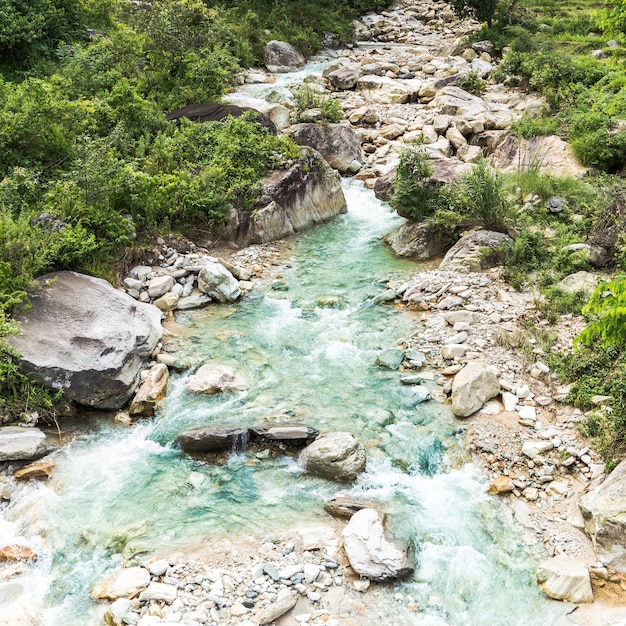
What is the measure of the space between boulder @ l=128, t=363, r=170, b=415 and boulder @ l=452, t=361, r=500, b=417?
437cm

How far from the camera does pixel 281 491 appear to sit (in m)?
6.92

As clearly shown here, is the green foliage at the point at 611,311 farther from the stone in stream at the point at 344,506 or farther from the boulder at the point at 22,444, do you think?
the boulder at the point at 22,444

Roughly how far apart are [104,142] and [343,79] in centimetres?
1220

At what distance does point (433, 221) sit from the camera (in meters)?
12.3

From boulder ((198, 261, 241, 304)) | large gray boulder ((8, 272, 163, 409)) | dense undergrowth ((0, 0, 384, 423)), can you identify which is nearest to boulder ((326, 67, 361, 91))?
dense undergrowth ((0, 0, 384, 423))

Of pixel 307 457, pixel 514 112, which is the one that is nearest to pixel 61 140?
pixel 307 457

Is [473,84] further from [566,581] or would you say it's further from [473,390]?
[566,581]

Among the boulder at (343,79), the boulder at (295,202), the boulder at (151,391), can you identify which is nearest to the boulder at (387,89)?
the boulder at (343,79)

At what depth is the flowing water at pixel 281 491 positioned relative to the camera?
5.73m

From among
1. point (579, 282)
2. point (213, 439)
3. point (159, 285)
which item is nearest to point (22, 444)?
point (213, 439)

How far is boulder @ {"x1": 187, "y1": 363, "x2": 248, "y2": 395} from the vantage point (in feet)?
28.0

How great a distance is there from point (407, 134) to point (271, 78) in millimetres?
7111

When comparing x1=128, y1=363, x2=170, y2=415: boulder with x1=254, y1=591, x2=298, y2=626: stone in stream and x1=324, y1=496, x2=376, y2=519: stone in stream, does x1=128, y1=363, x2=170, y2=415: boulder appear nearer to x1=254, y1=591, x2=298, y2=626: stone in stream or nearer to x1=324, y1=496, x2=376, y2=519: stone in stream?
x1=324, y1=496, x2=376, y2=519: stone in stream

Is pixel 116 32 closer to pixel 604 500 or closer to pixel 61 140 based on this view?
pixel 61 140
